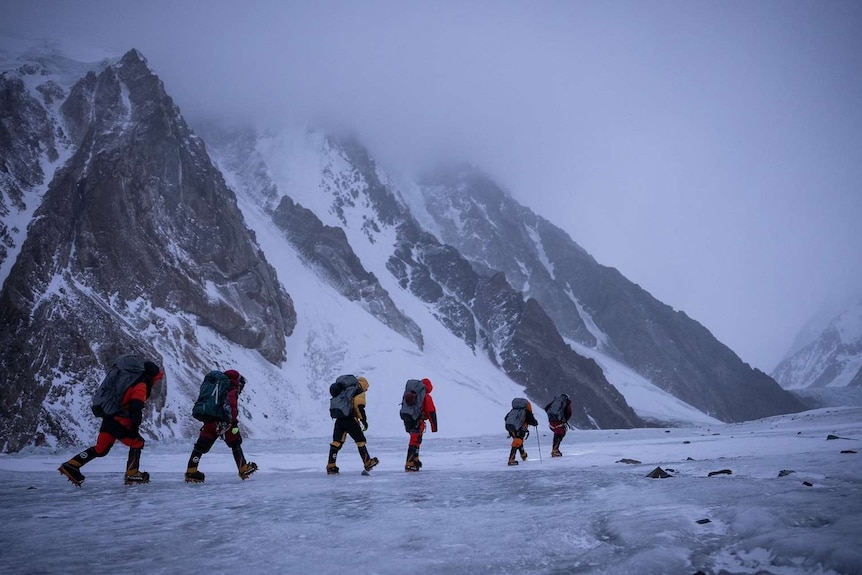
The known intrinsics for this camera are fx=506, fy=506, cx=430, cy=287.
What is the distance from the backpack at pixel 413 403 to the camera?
36.0 feet

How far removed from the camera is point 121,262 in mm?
36312

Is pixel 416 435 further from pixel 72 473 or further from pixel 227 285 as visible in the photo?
pixel 227 285

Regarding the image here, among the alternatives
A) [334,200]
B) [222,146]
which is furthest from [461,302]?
[222,146]

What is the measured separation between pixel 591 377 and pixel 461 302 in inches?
1051

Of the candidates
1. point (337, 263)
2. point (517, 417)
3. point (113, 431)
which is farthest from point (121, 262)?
point (337, 263)

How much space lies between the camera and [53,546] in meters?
3.95

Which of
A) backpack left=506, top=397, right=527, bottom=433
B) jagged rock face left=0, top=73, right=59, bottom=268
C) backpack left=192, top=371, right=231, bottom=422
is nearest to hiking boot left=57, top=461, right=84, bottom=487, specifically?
backpack left=192, top=371, right=231, bottom=422

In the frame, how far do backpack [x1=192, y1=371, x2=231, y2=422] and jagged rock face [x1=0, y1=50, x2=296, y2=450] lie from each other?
1859 cm

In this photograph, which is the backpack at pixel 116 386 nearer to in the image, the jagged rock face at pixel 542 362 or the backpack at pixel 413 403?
the backpack at pixel 413 403

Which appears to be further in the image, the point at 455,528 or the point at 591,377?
the point at 591,377

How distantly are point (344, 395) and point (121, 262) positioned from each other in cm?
3377

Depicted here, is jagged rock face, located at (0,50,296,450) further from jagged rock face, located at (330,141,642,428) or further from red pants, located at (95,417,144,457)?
jagged rock face, located at (330,141,642,428)

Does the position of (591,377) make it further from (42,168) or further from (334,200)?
(42,168)

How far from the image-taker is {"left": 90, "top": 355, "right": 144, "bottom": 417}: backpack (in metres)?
7.56
